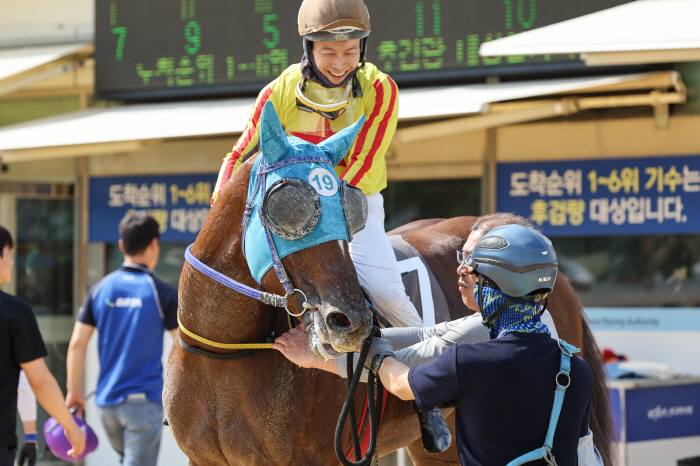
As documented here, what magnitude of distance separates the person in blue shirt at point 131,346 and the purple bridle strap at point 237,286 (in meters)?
2.08

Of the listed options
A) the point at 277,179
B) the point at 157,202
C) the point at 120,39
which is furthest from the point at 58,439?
the point at 120,39

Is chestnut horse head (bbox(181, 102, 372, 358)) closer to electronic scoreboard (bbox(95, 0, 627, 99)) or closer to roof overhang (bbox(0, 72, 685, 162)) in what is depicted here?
roof overhang (bbox(0, 72, 685, 162))

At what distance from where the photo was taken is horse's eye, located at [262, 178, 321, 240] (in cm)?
213

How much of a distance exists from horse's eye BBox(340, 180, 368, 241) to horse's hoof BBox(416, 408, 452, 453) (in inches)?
30.0

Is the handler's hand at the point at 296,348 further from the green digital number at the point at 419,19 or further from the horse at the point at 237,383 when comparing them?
the green digital number at the point at 419,19

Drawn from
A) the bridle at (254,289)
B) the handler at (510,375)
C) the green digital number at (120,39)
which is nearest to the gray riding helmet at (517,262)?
the handler at (510,375)

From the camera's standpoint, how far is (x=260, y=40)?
6.00 meters

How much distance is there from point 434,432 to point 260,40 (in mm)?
4199

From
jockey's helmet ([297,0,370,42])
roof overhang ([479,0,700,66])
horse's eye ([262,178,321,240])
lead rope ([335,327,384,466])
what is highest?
roof overhang ([479,0,700,66])

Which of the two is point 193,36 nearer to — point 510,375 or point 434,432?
point 434,432

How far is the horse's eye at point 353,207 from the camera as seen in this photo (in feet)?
7.36

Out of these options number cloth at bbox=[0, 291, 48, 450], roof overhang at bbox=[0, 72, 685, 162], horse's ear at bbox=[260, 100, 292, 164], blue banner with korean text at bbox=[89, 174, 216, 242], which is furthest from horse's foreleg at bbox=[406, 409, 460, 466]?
blue banner with korean text at bbox=[89, 174, 216, 242]

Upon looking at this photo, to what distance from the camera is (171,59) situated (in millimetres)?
6258

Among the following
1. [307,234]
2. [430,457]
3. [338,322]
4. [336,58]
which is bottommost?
[430,457]
